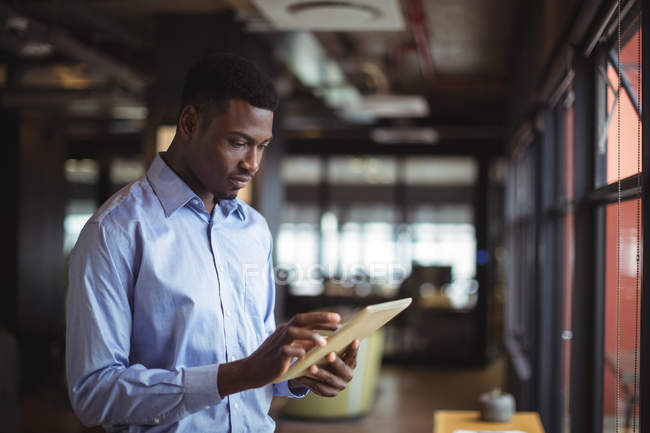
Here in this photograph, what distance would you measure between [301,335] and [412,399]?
6840 millimetres

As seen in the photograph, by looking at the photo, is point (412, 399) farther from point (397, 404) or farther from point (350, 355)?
point (350, 355)

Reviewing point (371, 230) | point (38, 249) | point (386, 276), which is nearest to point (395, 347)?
point (386, 276)

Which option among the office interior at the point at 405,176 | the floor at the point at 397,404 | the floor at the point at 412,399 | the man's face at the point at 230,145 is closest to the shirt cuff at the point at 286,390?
the man's face at the point at 230,145

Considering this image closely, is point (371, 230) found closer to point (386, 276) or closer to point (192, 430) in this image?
point (386, 276)

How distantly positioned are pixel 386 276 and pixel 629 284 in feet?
26.1

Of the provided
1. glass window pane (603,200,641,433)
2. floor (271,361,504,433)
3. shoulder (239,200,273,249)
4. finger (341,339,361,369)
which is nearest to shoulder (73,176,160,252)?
shoulder (239,200,273,249)

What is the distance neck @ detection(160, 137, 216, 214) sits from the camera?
5.39 ft

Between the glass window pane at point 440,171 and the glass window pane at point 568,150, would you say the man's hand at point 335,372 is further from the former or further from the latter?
the glass window pane at point 440,171

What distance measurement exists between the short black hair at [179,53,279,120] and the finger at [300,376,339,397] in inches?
23.7

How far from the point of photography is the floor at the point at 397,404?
21.2 feet

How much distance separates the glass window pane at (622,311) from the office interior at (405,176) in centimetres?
1

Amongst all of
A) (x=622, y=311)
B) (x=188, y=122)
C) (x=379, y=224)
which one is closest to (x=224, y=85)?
(x=188, y=122)

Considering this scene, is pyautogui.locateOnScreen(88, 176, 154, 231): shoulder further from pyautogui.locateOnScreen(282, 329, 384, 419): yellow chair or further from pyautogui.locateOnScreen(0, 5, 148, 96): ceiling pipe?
pyautogui.locateOnScreen(282, 329, 384, 419): yellow chair

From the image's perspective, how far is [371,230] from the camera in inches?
398
